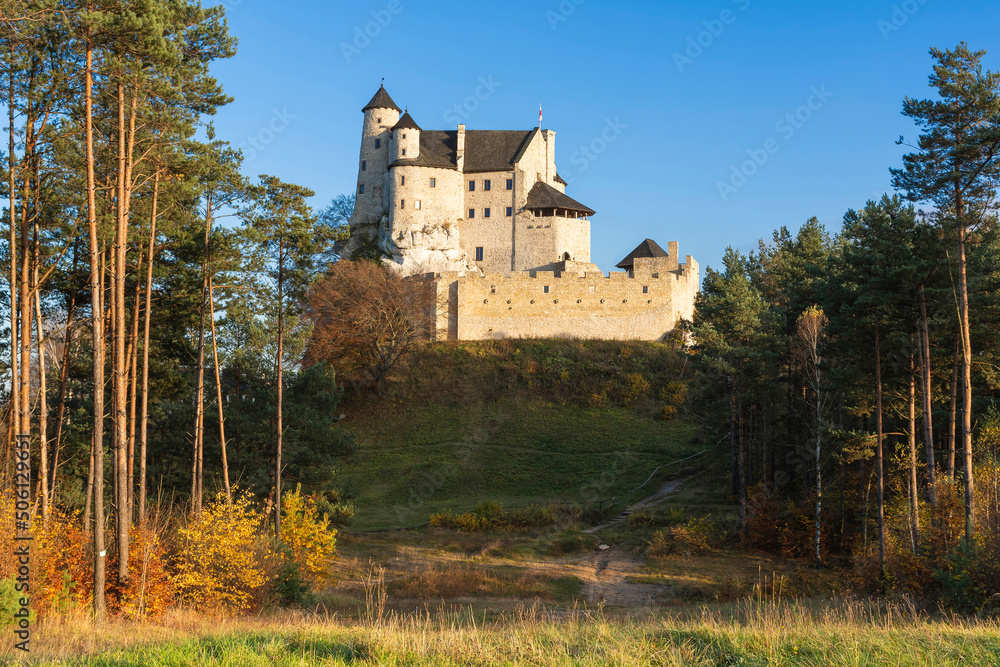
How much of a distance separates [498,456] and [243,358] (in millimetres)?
17449

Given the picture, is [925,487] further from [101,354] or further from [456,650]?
[101,354]

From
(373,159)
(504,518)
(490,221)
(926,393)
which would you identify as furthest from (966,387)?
(373,159)

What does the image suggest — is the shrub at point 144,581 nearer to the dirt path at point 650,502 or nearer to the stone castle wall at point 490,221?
the dirt path at point 650,502

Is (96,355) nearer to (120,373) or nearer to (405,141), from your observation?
(120,373)

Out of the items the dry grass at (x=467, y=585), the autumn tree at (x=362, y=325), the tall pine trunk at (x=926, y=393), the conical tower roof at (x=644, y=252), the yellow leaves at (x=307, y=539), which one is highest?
the conical tower roof at (x=644, y=252)

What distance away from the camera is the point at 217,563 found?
14.1 meters

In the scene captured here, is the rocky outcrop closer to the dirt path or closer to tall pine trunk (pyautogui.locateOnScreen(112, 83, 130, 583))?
the dirt path

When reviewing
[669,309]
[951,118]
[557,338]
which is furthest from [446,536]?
[669,309]

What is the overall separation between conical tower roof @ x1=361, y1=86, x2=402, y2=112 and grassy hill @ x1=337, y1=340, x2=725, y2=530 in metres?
23.7

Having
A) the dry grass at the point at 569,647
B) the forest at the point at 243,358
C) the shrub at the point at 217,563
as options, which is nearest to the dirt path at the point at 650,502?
the forest at the point at 243,358

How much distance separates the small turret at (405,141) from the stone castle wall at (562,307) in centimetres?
1420

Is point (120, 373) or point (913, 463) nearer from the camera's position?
point (120, 373)

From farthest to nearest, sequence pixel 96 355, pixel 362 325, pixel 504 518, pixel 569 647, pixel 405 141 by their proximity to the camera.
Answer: pixel 405 141 < pixel 362 325 < pixel 504 518 < pixel 96 355 < pixel 569 647

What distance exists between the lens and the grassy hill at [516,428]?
36.6 m
